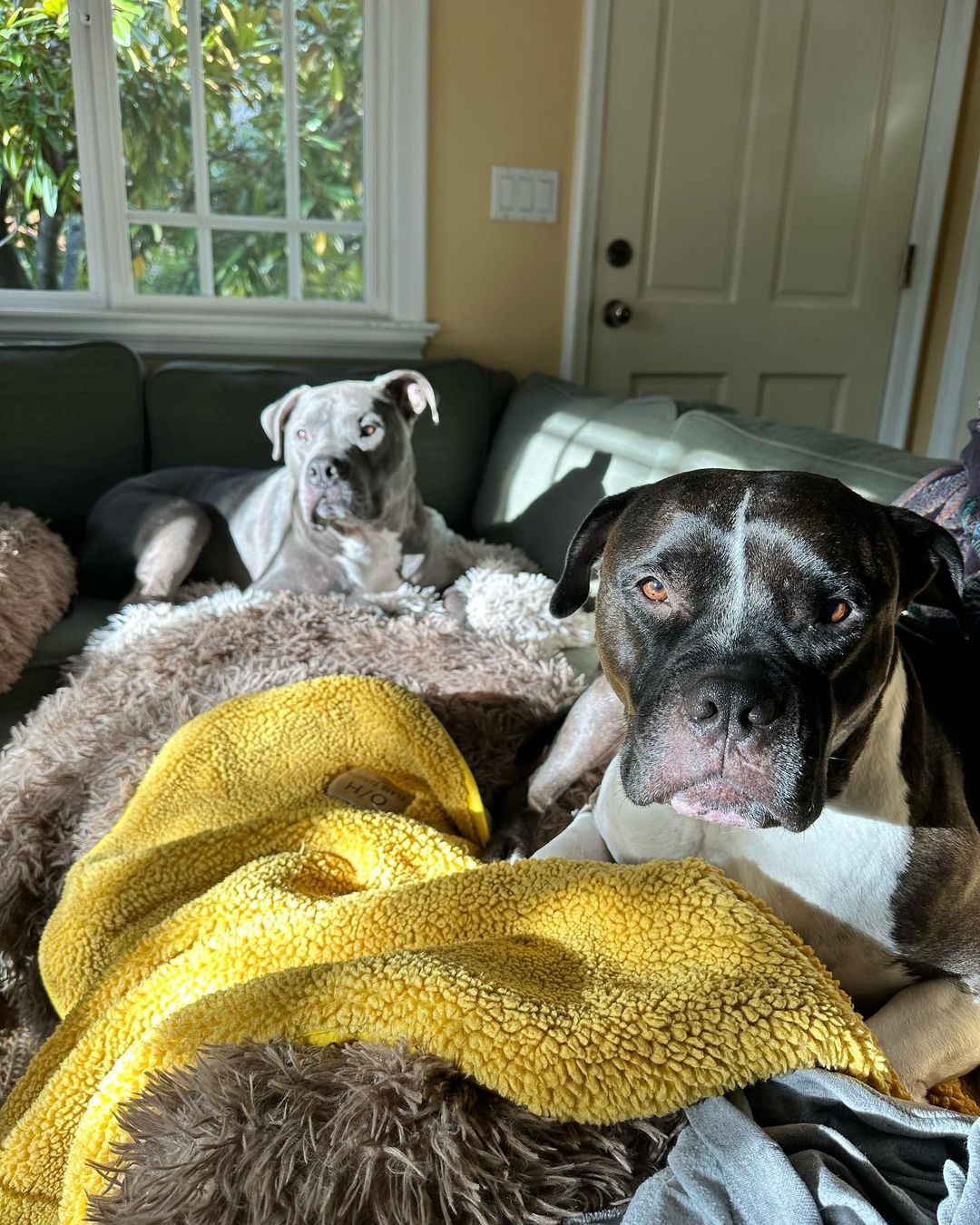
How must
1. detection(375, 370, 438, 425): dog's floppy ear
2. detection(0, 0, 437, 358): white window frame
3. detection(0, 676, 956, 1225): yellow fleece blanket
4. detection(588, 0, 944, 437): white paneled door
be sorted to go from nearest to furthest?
detection(0, 676, 956, 1225): yellow fleece blanket
detection(375, 370, 438, 425): dog's floppy ear
detection(0, 0, 437, 358): white window frame
detection(588, 0, 944, 437): white paneled door

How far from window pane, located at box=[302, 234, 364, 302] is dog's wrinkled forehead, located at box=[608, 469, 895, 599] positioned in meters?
2.52

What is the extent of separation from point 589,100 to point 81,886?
2.96 metres

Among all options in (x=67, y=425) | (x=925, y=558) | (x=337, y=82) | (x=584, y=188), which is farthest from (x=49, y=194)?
(x=925, y=558)

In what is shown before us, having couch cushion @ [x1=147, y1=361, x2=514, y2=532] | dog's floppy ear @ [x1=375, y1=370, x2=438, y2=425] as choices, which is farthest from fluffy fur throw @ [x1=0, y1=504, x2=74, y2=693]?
dog's floppy ear @ [x1=375, y1=370, x2=438, y2=425]

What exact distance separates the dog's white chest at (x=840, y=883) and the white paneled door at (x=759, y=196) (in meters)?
2.72

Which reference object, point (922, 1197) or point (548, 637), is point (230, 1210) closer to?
point (922, 1197)

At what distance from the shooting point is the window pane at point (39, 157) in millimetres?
2885

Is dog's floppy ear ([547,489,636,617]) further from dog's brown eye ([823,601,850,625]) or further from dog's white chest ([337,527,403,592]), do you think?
dog's white chest ([337,527,403,592])

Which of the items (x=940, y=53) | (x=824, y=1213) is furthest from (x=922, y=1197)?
(x=940, y=53)

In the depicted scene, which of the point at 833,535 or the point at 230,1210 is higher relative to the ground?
the point at 833,535

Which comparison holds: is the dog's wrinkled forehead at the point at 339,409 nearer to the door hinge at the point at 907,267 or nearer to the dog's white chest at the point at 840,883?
the dog's white chest at the point at 840,883

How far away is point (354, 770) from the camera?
4.96 feet

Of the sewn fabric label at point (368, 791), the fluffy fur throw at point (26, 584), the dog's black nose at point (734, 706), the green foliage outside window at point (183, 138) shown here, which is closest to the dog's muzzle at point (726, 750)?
the dog's black nose at point (734, 706)

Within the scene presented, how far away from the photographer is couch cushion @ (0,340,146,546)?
265 cm
